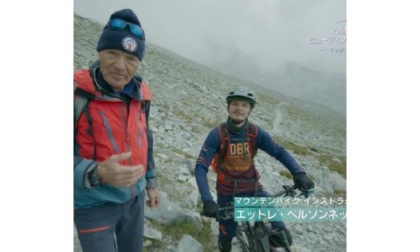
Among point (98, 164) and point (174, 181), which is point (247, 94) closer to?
point (174, 181)

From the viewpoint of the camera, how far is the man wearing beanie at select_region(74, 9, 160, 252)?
183cm

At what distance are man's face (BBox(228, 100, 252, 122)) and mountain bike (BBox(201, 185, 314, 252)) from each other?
61 cm

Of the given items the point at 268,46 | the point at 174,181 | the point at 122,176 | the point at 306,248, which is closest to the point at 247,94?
the point at 268,46

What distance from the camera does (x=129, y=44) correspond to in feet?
6.41

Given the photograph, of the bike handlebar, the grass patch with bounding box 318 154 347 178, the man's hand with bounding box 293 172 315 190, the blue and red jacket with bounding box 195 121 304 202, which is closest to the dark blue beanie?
the blue and red jacket with bounding box 195 121 304 202

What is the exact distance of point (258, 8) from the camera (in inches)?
107

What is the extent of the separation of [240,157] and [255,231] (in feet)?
1.89

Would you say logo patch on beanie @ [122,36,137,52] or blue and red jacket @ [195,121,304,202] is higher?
logo patch on beanie @ [122,36,137,52]

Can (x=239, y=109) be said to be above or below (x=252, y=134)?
above

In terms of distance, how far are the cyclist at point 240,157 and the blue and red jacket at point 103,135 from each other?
0.69 m

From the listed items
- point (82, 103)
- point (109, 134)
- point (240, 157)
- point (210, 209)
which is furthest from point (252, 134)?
point (82, 103)

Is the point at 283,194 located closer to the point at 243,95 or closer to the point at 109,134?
the point at 243,95

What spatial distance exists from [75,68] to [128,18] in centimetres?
67

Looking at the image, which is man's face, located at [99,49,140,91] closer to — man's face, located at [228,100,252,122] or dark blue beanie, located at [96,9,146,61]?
dark blue beanie, located at [96,9,146,61]
